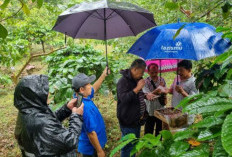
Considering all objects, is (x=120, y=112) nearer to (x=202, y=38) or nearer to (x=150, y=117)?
(x=150, y=117)

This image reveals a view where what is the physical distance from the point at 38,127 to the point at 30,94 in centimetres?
27

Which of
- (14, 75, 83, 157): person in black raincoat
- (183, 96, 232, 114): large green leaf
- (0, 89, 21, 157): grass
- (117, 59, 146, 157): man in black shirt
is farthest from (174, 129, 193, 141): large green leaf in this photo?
(0, 89, 21, 157): grass

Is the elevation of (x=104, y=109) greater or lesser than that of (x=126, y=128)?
lesser

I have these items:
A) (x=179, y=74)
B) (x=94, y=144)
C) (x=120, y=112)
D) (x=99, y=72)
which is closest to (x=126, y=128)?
(x=120, y=112)

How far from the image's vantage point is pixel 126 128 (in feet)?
8.91

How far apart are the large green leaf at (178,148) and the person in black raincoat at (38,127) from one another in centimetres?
106

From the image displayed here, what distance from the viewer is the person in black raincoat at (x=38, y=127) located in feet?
5.36

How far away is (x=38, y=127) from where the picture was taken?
1.63 metres

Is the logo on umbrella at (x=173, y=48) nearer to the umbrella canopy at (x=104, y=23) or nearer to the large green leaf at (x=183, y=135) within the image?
the umbrella canopy at (x=104, y=23)

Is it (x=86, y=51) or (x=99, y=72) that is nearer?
(x=99, y=72)

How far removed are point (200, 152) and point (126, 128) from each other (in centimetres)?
200

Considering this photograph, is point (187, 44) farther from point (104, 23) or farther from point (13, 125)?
point (13, 125)

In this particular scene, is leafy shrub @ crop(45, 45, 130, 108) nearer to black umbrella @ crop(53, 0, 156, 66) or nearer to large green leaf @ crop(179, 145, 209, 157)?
black umbrella @ crop(53, 0, 156, 66)

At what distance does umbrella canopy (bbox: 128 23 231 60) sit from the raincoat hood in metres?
1.24
